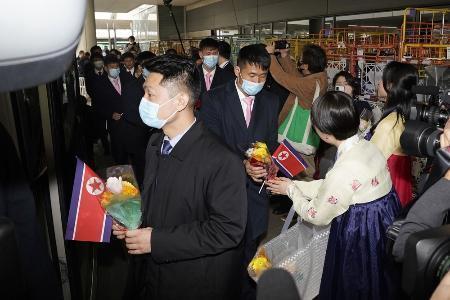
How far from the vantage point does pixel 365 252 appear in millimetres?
2156

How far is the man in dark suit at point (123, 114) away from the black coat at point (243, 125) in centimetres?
183

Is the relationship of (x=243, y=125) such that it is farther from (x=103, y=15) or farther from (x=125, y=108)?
(x=103, y=15)

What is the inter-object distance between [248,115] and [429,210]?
1745 mm

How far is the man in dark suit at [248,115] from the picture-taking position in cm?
281

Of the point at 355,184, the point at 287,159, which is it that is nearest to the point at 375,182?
the point at 355,184

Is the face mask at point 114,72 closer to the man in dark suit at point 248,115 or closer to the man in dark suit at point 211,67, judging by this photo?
the man in dark suit at point 211,67

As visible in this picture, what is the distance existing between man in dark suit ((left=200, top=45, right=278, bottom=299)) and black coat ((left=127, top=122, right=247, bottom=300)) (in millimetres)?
1052

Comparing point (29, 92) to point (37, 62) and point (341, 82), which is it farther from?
point (341, 82)

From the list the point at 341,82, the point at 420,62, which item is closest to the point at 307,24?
the point at 420,62

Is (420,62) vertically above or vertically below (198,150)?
above

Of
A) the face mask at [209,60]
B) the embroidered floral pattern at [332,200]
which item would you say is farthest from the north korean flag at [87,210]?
the face mask at [209,60]

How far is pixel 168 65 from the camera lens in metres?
1.76

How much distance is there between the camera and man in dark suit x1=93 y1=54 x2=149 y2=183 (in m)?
4.52

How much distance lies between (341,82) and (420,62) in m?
1.50
